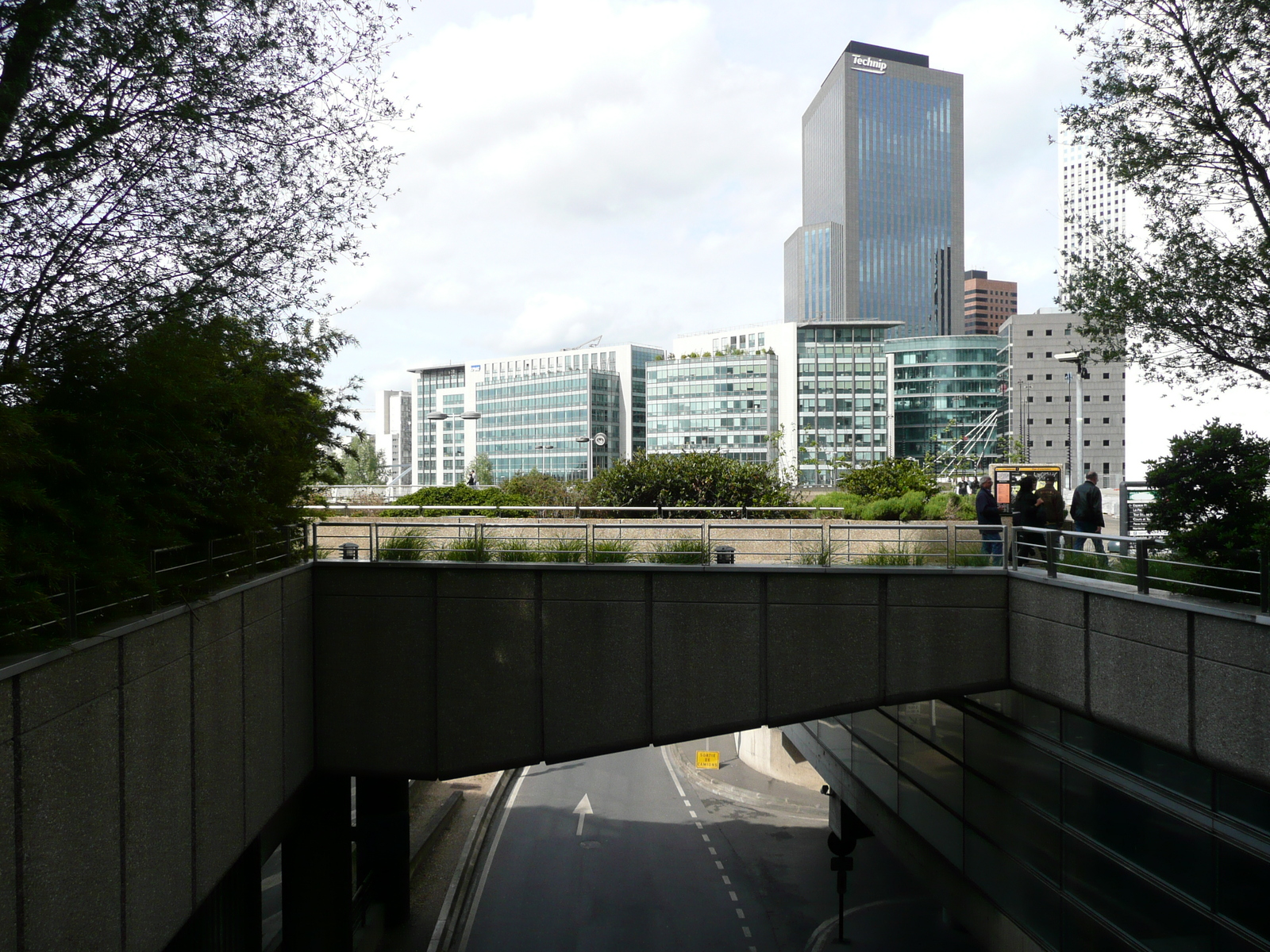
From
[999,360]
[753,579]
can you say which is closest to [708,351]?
[999,360]

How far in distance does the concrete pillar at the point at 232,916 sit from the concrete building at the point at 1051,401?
98460 mm

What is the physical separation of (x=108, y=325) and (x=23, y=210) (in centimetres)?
119

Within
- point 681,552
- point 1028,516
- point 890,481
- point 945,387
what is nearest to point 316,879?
point 681,552

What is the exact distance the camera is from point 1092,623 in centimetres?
1101

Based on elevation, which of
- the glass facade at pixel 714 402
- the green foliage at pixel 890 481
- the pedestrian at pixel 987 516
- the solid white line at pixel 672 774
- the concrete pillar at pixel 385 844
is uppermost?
the glass facade at pixel 714 402

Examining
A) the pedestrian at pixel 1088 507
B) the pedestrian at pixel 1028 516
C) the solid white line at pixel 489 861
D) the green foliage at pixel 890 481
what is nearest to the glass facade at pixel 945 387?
the green foliage at pixel 890 481

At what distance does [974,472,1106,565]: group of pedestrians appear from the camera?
1304 centimetres

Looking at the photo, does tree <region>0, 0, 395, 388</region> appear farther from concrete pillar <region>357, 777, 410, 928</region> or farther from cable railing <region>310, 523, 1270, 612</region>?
concrete pillar <region>357, 777, 410, 928</region>

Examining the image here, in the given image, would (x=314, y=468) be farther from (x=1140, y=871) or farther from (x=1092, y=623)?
(x=1140, y=871)

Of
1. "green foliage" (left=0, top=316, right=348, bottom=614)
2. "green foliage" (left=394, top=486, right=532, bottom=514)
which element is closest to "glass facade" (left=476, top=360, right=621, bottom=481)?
"green foliage" (left=394, top=486, right=532, bottom=514)

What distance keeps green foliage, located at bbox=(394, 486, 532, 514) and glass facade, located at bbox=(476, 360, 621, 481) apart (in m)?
103

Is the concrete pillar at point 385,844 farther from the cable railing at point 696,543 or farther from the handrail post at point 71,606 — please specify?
the handrail post at point 71,606

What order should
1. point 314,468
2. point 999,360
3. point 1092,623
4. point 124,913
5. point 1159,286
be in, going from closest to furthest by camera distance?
point 124,913
point 1092,623
point 1159,286
point 314,468
point 999,360

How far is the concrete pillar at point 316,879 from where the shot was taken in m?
15.3
